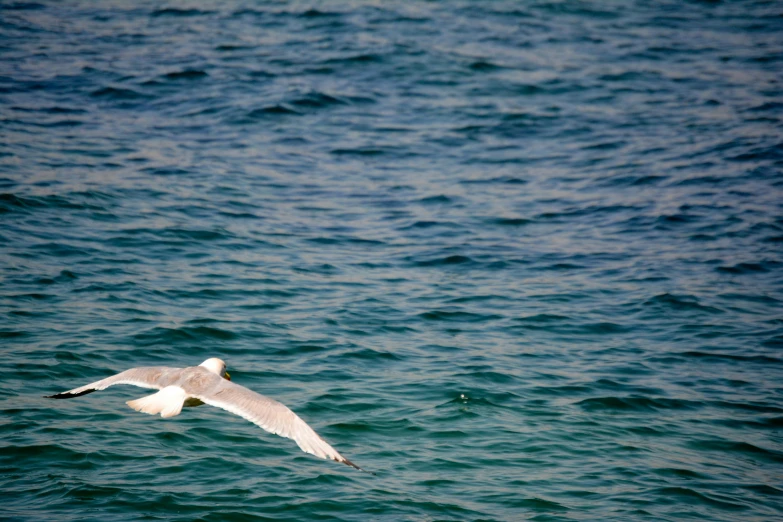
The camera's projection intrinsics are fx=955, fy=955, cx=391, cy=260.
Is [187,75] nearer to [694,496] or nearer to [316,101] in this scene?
[316,101]

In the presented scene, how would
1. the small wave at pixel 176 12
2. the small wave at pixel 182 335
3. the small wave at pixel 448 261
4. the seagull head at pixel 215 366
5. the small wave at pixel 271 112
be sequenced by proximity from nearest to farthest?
1. the seagull head at pixel 215 366
2. the small wave at pixel 182 335
3. the small wave at pixel 448 261
4. the small wave at pixel 271 112
5. the small wave at pixel 176 12

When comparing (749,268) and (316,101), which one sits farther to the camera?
(316,101)

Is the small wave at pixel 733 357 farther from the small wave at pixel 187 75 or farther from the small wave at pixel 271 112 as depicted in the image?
the small wave at pixel 187 75

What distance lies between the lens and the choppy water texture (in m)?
7.68

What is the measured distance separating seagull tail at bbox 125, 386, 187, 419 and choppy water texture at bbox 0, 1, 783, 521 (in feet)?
3.11

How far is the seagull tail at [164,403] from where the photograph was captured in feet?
20.6

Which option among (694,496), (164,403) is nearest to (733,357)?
(694,496)

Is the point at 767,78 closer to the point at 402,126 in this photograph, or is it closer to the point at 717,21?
the point at 717,21

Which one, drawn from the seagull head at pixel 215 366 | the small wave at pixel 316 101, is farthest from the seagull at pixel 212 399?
the small wave at pixel 316 101

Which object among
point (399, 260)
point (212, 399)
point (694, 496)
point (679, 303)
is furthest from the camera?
point (399, 260)

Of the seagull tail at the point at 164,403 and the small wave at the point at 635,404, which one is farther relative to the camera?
Answer: the small wave at the point at 635,404

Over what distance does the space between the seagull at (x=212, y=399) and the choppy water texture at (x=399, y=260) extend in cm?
82

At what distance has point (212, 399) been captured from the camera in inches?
262

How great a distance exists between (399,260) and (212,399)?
5.63 meters
